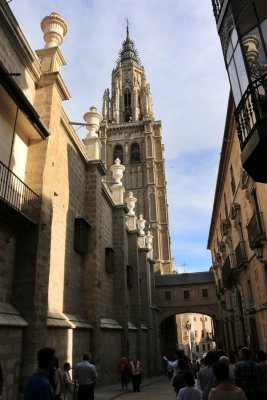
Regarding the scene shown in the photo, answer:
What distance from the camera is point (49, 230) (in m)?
8.78

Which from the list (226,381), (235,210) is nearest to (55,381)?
(226,381)

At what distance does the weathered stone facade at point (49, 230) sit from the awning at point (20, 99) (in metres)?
0.02

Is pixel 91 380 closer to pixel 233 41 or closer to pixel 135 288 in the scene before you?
pixel 233 41

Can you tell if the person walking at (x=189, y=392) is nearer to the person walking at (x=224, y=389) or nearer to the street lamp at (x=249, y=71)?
the person walking at (x=224, y=389)

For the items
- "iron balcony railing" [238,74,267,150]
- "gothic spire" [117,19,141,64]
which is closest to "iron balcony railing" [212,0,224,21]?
"iron balcony railing" [238,74,267,150]

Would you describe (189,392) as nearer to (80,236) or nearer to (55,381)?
(55,381)

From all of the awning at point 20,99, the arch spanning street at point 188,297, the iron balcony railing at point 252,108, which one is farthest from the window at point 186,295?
the awning at point 20,99

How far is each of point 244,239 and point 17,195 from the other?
423 inches

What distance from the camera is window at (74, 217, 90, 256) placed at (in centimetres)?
1255

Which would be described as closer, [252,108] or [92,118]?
[252,108]

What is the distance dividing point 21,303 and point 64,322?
2.62 meters

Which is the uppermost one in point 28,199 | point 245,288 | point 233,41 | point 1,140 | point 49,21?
point 49,21

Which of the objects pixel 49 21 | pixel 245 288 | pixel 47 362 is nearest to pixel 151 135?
pixel 245 288

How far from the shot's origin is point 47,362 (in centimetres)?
344
